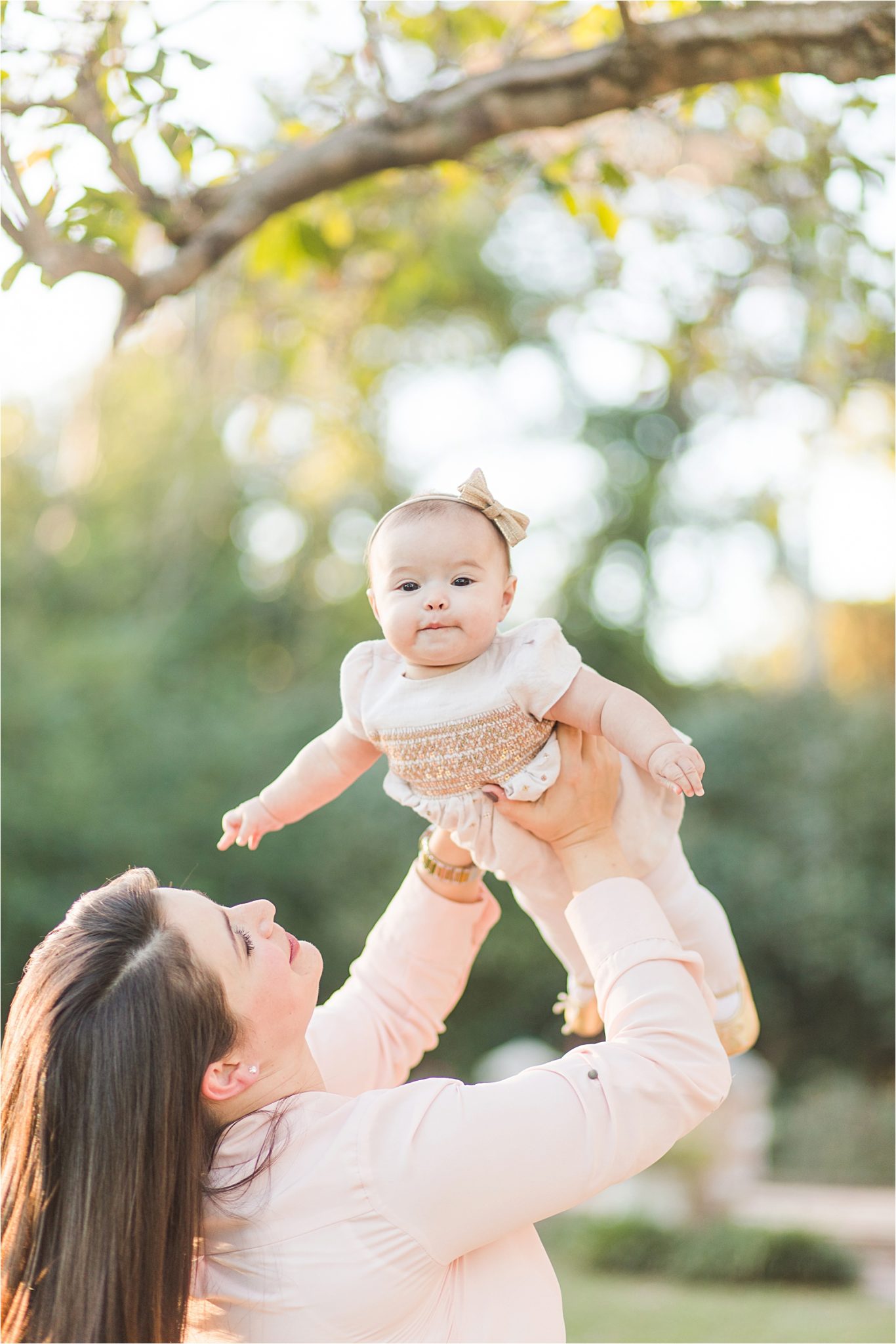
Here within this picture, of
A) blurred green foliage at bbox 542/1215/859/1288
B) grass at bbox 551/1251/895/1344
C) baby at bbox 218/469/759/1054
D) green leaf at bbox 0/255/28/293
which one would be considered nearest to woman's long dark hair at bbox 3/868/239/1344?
baby at bbox 218/469/759/1054

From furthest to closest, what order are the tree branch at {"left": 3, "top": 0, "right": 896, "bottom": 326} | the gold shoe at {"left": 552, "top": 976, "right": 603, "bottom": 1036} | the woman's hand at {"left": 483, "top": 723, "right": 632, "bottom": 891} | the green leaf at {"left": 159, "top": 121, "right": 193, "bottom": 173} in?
the green leaf at {"left": 159, "top": 121, "right": 193, "bottom": 173} → the tree branch at {"left": 3, "top": 0, "right": 896, "bottom": 326} → the gold shoe at {"left": 552, "top": 976, "right": 603, "bottom": 1036} → the woman's hand at {"left": 483, "top": 723, "right": 632, "bottom": 891}

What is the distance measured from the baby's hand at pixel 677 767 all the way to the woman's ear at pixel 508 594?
1.08ft

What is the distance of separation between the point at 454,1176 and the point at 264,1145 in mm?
251

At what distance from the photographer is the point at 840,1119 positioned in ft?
30.6

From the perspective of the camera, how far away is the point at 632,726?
64.8 inches

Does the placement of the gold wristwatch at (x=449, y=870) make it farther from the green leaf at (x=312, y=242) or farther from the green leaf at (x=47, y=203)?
the green leaf at (x=312, y=242)

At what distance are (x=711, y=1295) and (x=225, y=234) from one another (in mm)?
6537

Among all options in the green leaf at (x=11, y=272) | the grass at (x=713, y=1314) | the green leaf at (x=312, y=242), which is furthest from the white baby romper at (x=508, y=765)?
the grass at (x=713, y=1314)

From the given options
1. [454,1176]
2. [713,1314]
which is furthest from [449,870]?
[713,1314]

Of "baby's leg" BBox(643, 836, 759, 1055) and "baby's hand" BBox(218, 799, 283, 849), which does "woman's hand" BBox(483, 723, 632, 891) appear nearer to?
"baby's leg" BBox(643, 836, 759, 1055)

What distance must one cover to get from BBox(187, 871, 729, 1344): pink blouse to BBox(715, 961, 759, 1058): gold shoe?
1.21 feet

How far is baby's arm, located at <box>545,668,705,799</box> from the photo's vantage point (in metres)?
1.58

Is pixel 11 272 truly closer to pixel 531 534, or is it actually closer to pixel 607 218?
pixel 607 218

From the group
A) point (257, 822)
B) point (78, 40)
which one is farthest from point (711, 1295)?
point (78, 40)
